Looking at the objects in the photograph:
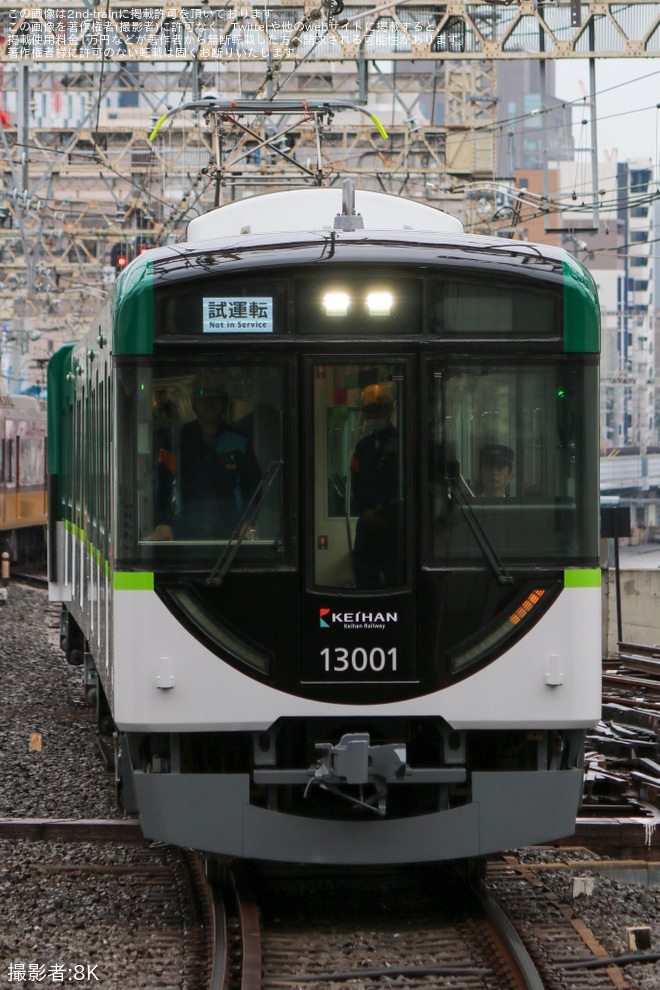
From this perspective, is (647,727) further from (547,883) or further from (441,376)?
(441,376)

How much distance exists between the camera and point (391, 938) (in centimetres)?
613

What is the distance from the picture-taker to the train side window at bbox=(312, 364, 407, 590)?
6051 mm

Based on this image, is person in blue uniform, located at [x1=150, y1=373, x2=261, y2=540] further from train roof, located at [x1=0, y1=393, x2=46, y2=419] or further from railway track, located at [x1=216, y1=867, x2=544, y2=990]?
train roof, located at [x1=0, y1=393, x2=46, y2=419]

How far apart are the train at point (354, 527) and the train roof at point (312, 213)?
1.11 meters

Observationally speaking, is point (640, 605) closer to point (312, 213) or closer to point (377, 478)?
point (312, 213)

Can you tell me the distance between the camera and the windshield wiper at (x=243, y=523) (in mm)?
6020

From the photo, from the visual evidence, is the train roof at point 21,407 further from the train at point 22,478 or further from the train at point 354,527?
the train at point 354,527

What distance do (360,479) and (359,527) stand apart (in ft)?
Result: 0.59

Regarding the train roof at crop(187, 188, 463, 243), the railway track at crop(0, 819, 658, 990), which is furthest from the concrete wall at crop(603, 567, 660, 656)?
the train roof at crop(187, 188, 463, 243)

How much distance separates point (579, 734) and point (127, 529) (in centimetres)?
191

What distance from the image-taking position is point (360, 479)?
607cm

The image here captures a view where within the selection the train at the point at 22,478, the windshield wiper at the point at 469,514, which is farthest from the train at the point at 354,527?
the train at the point at 22,478

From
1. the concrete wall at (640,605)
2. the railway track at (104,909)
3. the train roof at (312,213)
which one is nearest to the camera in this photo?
the railway track at (104,909)

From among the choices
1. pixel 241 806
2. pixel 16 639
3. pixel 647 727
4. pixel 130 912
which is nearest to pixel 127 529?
pixel 241 806
